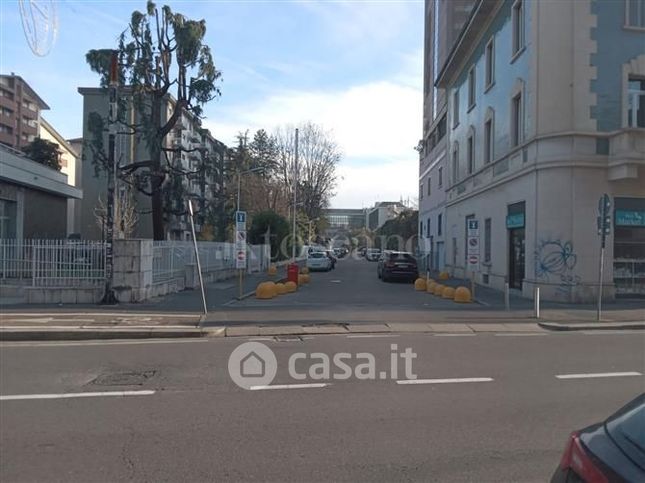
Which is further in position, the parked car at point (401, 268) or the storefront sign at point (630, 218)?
the parked car at point (401, 268)

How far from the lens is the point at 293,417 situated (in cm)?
604

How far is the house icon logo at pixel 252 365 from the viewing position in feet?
25.4

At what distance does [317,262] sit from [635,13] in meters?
27.4

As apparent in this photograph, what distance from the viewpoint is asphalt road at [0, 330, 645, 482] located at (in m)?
4.66

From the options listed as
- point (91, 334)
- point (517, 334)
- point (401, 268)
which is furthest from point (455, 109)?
point (91, 334)

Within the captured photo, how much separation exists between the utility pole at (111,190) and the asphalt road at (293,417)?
6.93 meters

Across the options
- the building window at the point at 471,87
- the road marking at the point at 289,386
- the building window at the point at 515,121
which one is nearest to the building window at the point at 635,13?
the building window at the point at 515,121

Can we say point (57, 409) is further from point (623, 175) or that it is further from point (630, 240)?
point (630, 240)

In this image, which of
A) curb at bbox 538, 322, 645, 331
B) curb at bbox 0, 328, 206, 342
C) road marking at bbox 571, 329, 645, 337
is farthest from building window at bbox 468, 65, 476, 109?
curb at bbox 0, 328, 206, 342

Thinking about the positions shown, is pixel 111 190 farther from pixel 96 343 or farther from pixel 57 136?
pixel 57 136

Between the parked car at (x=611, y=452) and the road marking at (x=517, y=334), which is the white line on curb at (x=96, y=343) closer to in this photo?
the road marking at (x=517, y=334)

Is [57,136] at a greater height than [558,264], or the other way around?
[57,136]

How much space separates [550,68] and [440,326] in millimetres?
11752

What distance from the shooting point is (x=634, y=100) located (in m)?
20.5
